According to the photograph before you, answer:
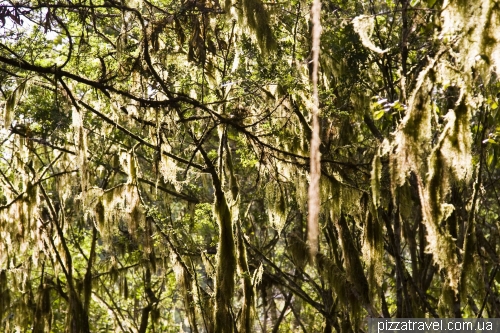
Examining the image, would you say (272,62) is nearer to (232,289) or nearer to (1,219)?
(232,289)

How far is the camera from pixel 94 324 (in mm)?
10852

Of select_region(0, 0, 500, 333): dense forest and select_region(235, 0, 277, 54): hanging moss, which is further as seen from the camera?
select_region(235, 0, 277, 54): hanging moss

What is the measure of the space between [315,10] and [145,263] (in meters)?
6.47

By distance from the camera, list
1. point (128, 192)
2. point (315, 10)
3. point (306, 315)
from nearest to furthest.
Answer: point (315, 10) → point (128, 192) → point (306, 315)

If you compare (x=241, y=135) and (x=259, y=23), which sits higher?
(x=259, y=23)

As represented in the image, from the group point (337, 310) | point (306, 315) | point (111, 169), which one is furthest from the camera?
point (306, 315)

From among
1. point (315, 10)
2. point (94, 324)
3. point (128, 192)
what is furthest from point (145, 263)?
point (315, 10)

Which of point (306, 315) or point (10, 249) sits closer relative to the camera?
point (10, 249)

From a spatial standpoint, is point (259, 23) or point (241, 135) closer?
point (259, 23)

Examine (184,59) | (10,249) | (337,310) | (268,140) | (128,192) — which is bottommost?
(337,310)

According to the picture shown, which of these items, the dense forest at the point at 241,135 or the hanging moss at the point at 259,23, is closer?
the dense forest at the point at 241,135

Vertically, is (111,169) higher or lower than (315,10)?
higher

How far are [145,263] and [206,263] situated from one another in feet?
7.13

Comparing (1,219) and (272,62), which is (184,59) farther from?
(1,219)
